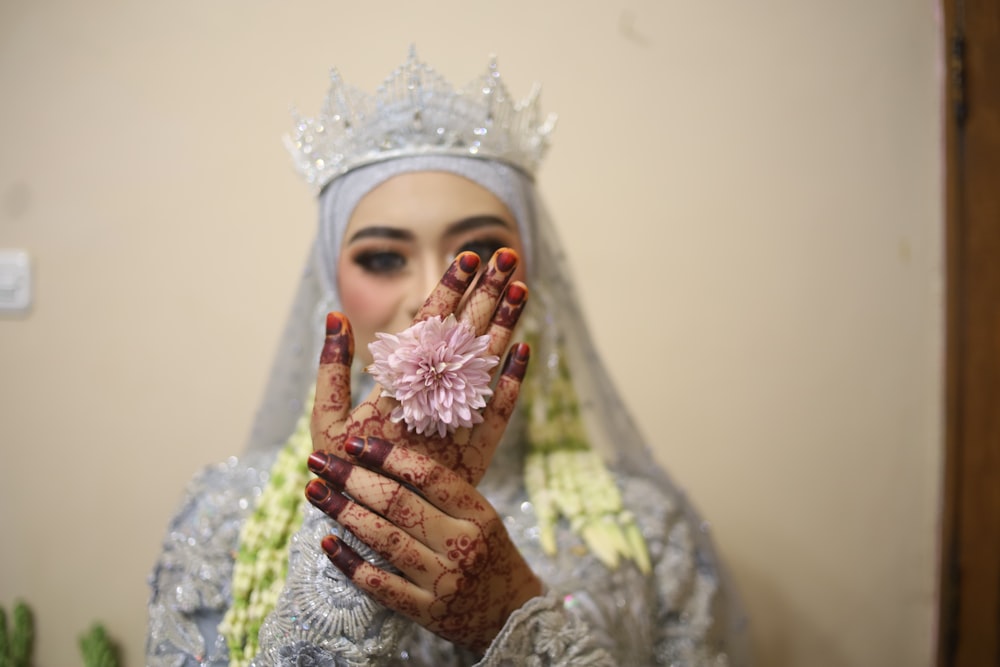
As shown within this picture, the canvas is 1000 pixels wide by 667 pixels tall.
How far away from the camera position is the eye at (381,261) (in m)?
0.80

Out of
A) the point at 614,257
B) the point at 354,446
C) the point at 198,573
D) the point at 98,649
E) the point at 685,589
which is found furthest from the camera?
the point at 614,257

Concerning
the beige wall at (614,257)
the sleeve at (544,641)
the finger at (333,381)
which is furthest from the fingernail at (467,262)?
the beige wall at (614,257)

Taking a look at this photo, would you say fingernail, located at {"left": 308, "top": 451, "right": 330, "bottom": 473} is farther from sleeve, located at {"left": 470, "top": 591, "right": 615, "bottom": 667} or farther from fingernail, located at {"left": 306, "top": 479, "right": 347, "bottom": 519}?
sleeve, located at {"left": 470, "top": 591, "right": 615, "bottom": 667}

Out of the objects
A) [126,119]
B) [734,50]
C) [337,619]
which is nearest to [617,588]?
[337,619]

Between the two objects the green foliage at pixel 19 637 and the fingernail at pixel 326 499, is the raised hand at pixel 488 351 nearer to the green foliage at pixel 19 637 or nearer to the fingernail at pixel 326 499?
→ the fingernail at pixel 326 499

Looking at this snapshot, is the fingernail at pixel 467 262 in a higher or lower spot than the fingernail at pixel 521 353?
higher

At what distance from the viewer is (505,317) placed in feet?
1.89

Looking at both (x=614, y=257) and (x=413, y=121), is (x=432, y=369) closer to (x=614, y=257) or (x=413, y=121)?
(x=413, y=121)

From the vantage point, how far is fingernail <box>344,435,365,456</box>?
54 cm

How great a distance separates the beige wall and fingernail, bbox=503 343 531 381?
66 centimetres

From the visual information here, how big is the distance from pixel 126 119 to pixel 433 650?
1.07 meters

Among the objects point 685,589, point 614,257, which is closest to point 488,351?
point 685,589

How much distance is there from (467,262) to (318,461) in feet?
0.71

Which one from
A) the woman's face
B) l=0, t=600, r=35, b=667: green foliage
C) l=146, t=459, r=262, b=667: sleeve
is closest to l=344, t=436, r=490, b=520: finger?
the woman's face
